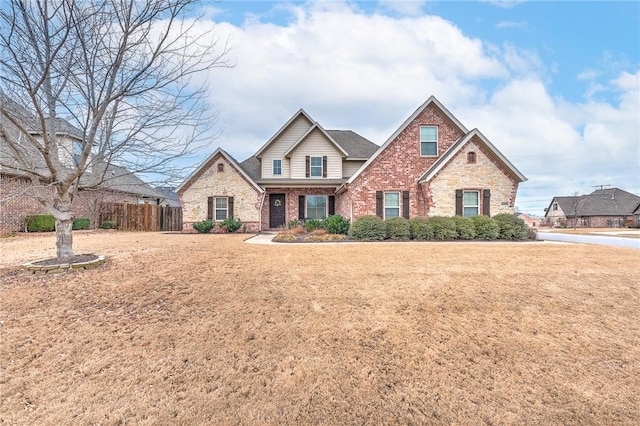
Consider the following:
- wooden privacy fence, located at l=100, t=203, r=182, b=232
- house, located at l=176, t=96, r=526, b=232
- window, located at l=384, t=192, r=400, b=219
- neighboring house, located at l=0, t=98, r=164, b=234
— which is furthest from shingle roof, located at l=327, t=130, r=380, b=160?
wooden privacy fence, located at l=100, t=203, r=182, b=232

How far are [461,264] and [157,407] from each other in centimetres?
712

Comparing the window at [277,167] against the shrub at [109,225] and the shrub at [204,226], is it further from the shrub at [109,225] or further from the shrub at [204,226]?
the shrub at [109,225]

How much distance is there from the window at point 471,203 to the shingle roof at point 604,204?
150 feet

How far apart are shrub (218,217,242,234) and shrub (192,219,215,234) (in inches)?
22.5

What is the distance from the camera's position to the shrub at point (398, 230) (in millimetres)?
13516

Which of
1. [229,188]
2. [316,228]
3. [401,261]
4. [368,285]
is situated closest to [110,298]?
[368,285]

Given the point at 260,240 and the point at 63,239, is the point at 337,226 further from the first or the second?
the point at 63,239

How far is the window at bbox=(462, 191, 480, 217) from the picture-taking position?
16000 mm

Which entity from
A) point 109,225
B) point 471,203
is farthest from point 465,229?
point 109,225

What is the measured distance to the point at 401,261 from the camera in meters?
8.00

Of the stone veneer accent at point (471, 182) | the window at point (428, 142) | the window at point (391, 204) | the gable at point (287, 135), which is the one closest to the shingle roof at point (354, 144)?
the gable at point (287, 135)

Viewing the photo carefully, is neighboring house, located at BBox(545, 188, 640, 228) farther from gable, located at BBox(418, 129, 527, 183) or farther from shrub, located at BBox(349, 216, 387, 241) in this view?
shrub, located at BBox(349, 216, 387, 241)

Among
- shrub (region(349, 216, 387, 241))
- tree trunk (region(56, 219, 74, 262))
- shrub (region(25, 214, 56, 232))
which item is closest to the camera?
tree trunk (region(56, 219, 74, 262))

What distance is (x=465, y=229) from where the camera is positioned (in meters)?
13.5
